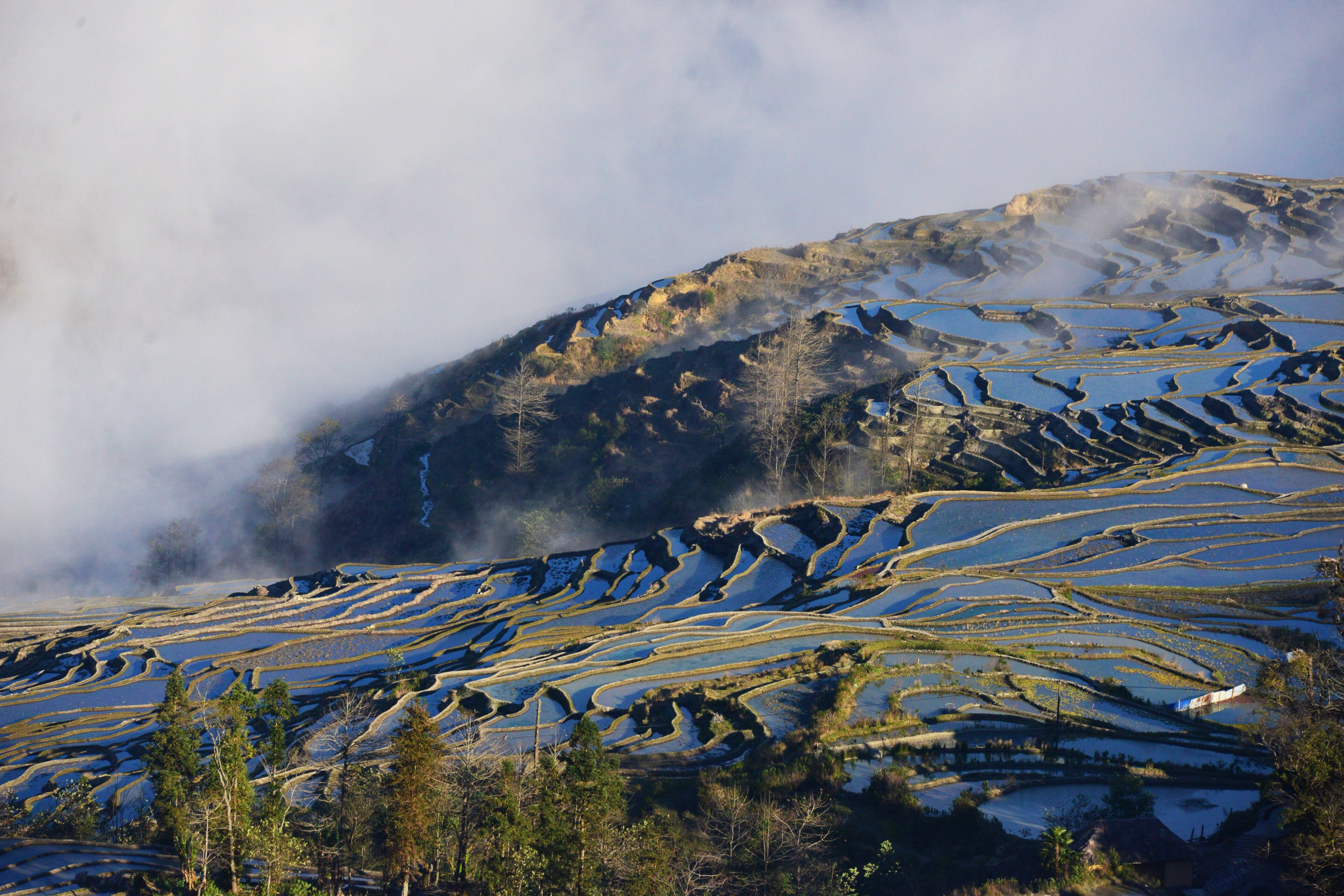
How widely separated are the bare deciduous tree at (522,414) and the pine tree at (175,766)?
37.3m

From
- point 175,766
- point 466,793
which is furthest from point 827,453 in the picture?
point 175,766

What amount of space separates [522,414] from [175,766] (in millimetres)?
41779

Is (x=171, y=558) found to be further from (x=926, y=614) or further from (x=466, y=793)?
(x=466, y=793)

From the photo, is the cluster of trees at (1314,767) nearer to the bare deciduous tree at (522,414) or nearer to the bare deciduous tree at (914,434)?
the bare deciduous tree at (914,434)

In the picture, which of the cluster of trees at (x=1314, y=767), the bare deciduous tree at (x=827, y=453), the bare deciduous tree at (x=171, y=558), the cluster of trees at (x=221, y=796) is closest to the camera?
the cluster of trees at (x=1314, y=767)

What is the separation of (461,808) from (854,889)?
7.26m

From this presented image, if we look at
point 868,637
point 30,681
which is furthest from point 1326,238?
point 30,681

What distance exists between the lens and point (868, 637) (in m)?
25.6

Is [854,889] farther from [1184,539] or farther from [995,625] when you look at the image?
[1184,539]

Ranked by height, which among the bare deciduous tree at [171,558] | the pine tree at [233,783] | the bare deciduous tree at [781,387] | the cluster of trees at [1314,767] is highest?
the bare deciduous tree at [781,387]

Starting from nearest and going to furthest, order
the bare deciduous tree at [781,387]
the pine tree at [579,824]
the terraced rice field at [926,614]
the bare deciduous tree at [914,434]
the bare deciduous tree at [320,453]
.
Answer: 1. the pine tree at [579,824]
2. the terraced rice field at [926,614]
3. the bare deciduous tree at [914,434]
4. the bare deciduous tree at [781,387]
5. the bare deciduous tree at [320,453]

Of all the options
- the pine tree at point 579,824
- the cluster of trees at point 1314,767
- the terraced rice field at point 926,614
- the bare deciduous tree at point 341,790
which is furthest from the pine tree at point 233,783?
the cluster of trees at point 1314,767

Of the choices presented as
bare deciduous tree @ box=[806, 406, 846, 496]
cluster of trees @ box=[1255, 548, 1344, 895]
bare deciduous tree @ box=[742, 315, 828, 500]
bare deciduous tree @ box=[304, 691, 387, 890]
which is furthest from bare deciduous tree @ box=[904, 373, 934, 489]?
bare deciduous tree @ box=[304, 691, 387, 890]

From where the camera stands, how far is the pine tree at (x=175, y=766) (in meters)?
16.7
